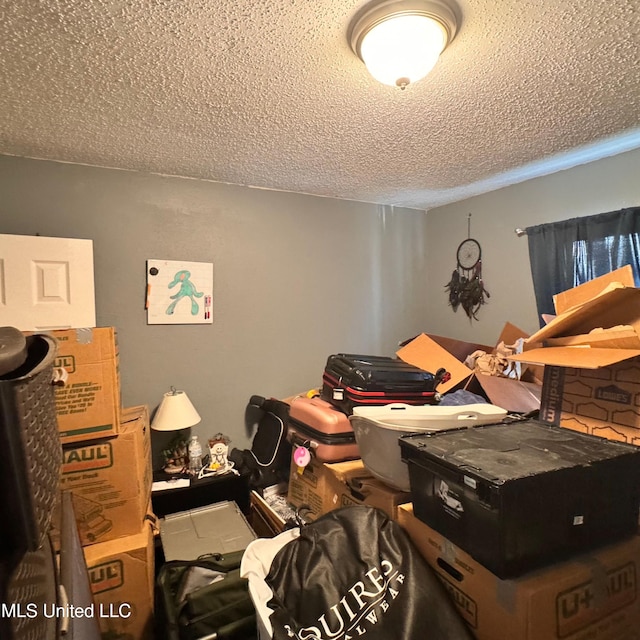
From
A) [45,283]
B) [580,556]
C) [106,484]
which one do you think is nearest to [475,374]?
[580,556]

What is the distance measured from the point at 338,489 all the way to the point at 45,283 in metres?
1.82

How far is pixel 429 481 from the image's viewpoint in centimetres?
123

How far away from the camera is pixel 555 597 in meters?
1.02

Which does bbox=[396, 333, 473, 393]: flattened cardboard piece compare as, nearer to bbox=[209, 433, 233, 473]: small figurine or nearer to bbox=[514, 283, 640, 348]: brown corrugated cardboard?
bbox=[514, 283, 640, 348]: brown corrugated cardboard

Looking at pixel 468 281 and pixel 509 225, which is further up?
pixel 509 225

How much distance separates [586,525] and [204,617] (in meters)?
1.29

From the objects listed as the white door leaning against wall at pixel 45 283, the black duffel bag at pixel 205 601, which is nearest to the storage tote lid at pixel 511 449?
the black duffel bag at pixel 205 601

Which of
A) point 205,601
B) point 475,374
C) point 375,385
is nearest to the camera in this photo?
point 205,601

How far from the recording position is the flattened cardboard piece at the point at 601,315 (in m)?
1.46

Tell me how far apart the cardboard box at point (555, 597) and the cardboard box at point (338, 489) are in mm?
362

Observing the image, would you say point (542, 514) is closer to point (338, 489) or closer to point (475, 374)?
point (338, 489)

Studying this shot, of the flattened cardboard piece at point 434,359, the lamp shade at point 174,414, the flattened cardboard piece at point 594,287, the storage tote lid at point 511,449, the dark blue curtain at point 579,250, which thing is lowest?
the lamp shade at point 174,414

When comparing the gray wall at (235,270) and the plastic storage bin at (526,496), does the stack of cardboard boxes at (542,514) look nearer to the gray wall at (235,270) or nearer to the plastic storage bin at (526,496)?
the plastic storage bin at (526,496)

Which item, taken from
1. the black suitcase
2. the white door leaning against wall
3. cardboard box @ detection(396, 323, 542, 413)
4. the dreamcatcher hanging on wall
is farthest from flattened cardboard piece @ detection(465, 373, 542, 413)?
the white door leaning against wall
